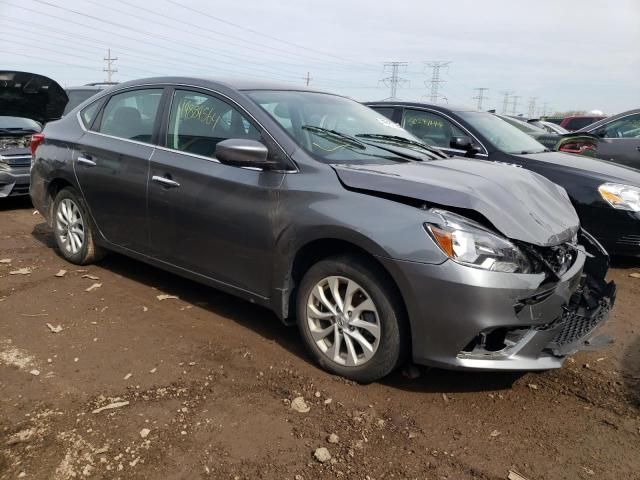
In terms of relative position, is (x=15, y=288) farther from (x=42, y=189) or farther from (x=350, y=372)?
(x=350, y=372)

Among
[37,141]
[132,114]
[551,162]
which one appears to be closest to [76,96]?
[37,141]

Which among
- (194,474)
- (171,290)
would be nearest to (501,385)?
(194,474)

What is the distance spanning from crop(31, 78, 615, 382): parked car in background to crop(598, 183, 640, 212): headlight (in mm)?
1707

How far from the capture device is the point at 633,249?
520 centimetres

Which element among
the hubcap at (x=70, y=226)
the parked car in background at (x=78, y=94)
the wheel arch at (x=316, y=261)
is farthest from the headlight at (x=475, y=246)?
the parked car in background at (x=78, y=94)

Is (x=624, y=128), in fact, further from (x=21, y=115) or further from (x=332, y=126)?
(x=21, y=115)

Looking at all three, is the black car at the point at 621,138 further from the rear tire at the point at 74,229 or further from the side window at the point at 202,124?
the rear tire at the point at 74,229

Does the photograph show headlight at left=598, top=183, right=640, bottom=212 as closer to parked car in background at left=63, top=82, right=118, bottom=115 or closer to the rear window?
parked car in background at left=63, top=82, right=118, bottom=115

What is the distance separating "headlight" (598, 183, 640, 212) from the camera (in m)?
5.11

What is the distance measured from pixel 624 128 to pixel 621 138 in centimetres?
20

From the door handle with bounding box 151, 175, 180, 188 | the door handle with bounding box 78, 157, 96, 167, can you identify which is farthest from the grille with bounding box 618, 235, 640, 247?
the door handle with bounding box 78, 157, 96, 167

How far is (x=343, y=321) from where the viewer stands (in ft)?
10.2

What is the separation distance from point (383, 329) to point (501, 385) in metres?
0.85

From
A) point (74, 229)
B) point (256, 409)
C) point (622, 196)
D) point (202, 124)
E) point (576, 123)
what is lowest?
point (256, 409)
